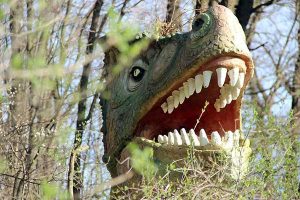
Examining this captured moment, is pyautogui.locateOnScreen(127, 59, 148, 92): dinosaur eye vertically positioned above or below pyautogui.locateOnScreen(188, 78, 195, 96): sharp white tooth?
above

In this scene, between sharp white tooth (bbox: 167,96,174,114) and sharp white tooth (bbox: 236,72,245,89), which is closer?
sharp white tooth (bbox: 236,72,245,89)

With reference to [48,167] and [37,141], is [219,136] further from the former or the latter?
[48,167]

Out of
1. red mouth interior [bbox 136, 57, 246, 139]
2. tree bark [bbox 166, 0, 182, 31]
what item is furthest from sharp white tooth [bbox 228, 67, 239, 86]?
tree bark [bbox 166, 0, 182, 31]

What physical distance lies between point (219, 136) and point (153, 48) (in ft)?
3.24

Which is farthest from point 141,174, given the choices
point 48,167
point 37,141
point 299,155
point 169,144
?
point 48,167

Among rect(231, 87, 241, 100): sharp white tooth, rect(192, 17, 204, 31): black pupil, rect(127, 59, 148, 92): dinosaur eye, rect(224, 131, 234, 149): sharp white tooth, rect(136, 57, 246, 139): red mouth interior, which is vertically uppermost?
rect(192, 17, 204, 31): black pupil

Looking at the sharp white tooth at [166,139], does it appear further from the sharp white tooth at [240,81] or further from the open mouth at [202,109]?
the sharp white tooth at [240,81]

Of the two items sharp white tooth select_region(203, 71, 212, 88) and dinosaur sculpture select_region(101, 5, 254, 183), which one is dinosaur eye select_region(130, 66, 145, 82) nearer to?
dinosaur sculpture select_region(101, 5, 254, 183)

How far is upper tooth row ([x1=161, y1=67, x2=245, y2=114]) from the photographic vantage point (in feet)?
21.1

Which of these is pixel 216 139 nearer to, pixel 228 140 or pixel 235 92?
pixel 228 140

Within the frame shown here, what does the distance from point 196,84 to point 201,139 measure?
390 mm

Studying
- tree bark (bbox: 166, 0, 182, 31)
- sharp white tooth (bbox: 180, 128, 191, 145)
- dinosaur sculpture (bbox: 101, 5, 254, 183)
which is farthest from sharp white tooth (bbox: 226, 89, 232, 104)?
tree bark (bbox: 166, 0, 182, 31)

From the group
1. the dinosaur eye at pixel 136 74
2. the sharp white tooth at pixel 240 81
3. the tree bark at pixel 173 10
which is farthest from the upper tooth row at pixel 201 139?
the tree bark at pixel 173 10

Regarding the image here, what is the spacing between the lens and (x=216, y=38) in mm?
6543
